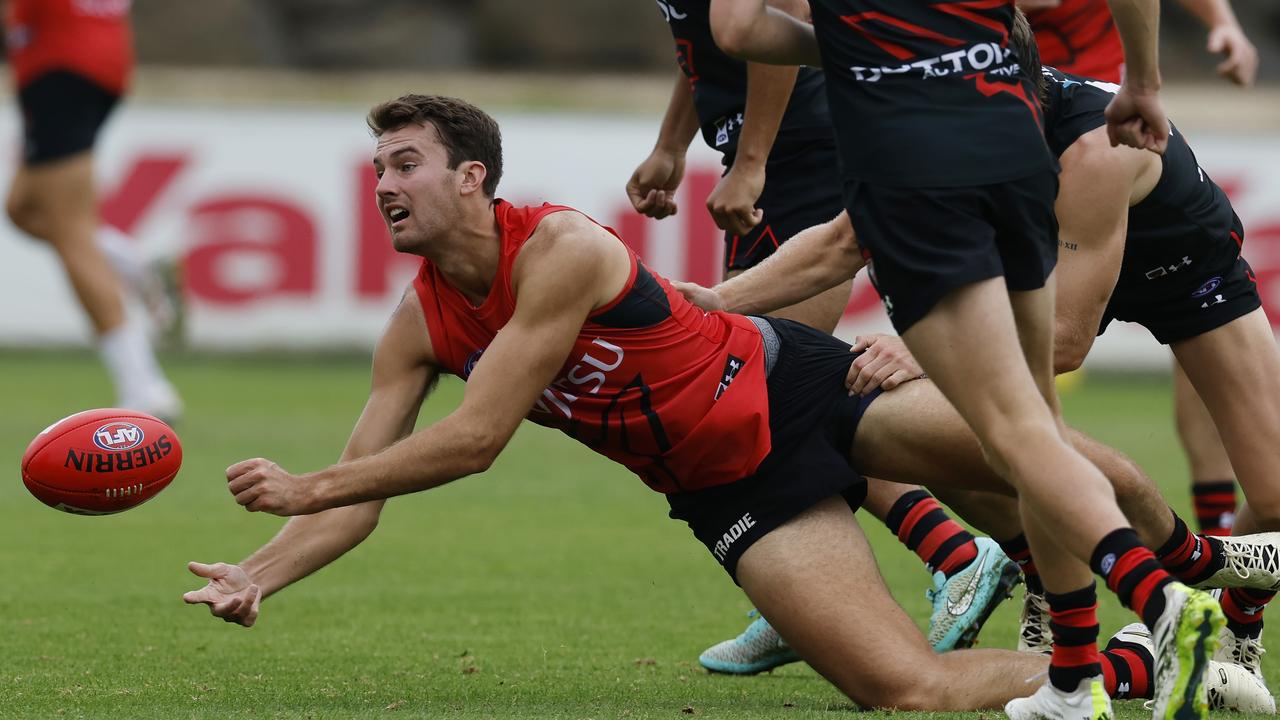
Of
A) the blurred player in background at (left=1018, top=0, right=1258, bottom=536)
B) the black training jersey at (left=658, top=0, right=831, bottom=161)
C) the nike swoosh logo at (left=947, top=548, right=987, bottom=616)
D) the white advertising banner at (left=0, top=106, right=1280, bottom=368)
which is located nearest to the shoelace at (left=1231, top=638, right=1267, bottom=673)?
the nike swoosh logo at (left=947, top=548, right=987, bottom=616)

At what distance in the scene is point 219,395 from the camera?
1349 centimetres

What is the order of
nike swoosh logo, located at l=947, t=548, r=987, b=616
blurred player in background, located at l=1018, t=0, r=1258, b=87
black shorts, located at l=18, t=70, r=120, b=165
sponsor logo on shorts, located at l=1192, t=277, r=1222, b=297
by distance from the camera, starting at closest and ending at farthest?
1. sponsor logo on shorts, located at l=1192, t=277, r=1222, b=297
2. nike swoosh logo, located at l=947, t=548, r=987, b=616
3. blurred player in background, located at l=1018, t=0, r=1258, b=87
4. black shorts, located at l=18, t=70, r=120, b=165

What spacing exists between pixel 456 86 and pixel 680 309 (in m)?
13.7

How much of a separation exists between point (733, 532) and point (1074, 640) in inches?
42.9

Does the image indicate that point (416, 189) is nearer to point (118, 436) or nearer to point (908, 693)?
point (118, 436)

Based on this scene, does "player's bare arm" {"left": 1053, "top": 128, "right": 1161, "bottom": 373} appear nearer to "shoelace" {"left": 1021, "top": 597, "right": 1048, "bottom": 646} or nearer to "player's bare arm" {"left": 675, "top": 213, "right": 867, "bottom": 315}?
"player's bare arm" {"left": 675, "top": 213, "right": 867, "bottom": 315}

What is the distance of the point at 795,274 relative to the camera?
4777mm

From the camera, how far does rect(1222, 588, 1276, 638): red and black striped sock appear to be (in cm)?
488

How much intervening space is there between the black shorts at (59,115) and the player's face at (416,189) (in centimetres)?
670

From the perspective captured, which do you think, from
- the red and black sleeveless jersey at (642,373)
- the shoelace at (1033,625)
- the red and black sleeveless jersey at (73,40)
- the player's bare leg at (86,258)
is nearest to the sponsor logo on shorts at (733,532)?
the red and black sleeveless jersey at (642,373)

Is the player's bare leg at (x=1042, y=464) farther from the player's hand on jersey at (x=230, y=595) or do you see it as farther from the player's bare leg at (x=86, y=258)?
the player's bare leg at (x=86, y=258)

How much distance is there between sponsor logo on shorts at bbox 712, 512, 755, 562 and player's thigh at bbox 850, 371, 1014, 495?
341 millimetres

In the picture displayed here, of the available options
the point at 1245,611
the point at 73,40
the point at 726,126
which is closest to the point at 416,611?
the point at 726,126

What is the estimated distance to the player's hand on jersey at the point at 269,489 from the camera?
13.7 ft
